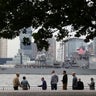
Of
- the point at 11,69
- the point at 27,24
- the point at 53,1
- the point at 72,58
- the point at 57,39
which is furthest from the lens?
the point at 72,58

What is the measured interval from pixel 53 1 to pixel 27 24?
4.13ft

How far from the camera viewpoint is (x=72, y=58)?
142m

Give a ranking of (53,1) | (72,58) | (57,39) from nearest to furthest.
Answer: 1. (53,1)
2. (57,39)
3. (72,58)

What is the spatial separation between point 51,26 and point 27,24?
0.72m

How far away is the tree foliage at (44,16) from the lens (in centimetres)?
1173

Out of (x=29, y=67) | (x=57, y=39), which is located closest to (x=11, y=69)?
(x=29, y=67)

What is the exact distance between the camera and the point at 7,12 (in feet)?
39.2

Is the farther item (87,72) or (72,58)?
(72,58)

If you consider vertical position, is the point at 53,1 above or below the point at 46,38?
above

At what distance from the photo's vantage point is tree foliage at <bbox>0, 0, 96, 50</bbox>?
11.7 metres

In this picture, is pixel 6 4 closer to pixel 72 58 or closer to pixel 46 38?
pixel 46 38

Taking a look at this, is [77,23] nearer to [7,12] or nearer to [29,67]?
[7,12]

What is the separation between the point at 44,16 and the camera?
1218 cm

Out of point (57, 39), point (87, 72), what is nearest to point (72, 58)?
point (87, 72)
